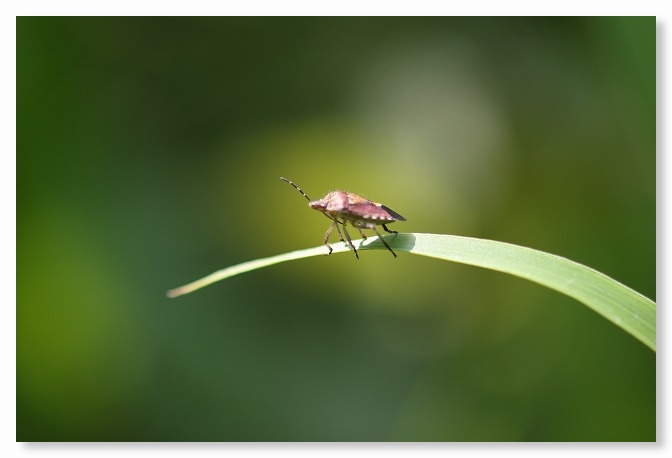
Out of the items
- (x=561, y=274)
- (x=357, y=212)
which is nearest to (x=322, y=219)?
(x=357, y=212)

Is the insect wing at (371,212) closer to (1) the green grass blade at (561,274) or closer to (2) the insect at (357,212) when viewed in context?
(2) the insect at (357,212)

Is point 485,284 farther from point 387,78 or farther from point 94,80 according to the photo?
point 94,80

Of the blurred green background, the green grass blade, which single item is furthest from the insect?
the blurred green background

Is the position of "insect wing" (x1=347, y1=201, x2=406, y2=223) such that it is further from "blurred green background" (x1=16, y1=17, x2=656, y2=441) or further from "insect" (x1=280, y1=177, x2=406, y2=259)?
"blurred green background" (x1=16, y1=17, x2=656, y2=441)

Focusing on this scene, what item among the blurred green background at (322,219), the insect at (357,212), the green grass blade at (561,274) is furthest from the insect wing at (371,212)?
the blurred green background at (322,219)
